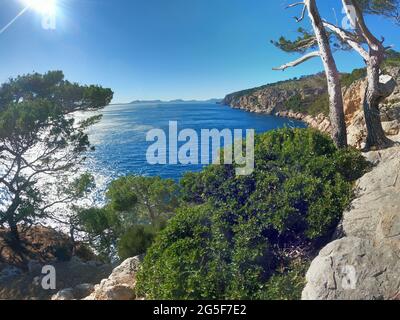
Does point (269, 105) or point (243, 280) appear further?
point (269, 105)

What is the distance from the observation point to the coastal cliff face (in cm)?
875

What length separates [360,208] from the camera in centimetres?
470

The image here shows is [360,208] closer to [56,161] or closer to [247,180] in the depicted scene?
[247,180]

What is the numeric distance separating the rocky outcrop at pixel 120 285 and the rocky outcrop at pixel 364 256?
2.82 m

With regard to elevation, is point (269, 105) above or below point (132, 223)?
above

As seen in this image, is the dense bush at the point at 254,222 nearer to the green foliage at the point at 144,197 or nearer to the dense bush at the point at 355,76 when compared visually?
the green foliage at the point at 144,197

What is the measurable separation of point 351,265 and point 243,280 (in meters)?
1.27

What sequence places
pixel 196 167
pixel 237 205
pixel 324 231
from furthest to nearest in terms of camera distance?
1. pixel 196 167
2. pixel 237 205
3. pixel 324 231

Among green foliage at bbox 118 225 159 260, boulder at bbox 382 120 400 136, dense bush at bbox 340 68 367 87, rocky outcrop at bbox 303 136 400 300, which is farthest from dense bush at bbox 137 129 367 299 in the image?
dense bush at bbox 340 68 367 87

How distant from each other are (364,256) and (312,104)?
217 feet

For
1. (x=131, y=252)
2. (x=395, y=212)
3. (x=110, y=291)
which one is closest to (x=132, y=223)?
(x=131, y=252)

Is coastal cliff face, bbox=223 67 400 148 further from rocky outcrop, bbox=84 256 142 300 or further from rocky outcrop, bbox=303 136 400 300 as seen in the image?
rocky outcrop, bbox=84 256 142 300

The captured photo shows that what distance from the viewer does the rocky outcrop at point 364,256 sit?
342 cm

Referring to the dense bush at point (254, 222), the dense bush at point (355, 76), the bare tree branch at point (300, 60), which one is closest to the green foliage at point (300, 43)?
the bare tree branch at point (300, 60)
